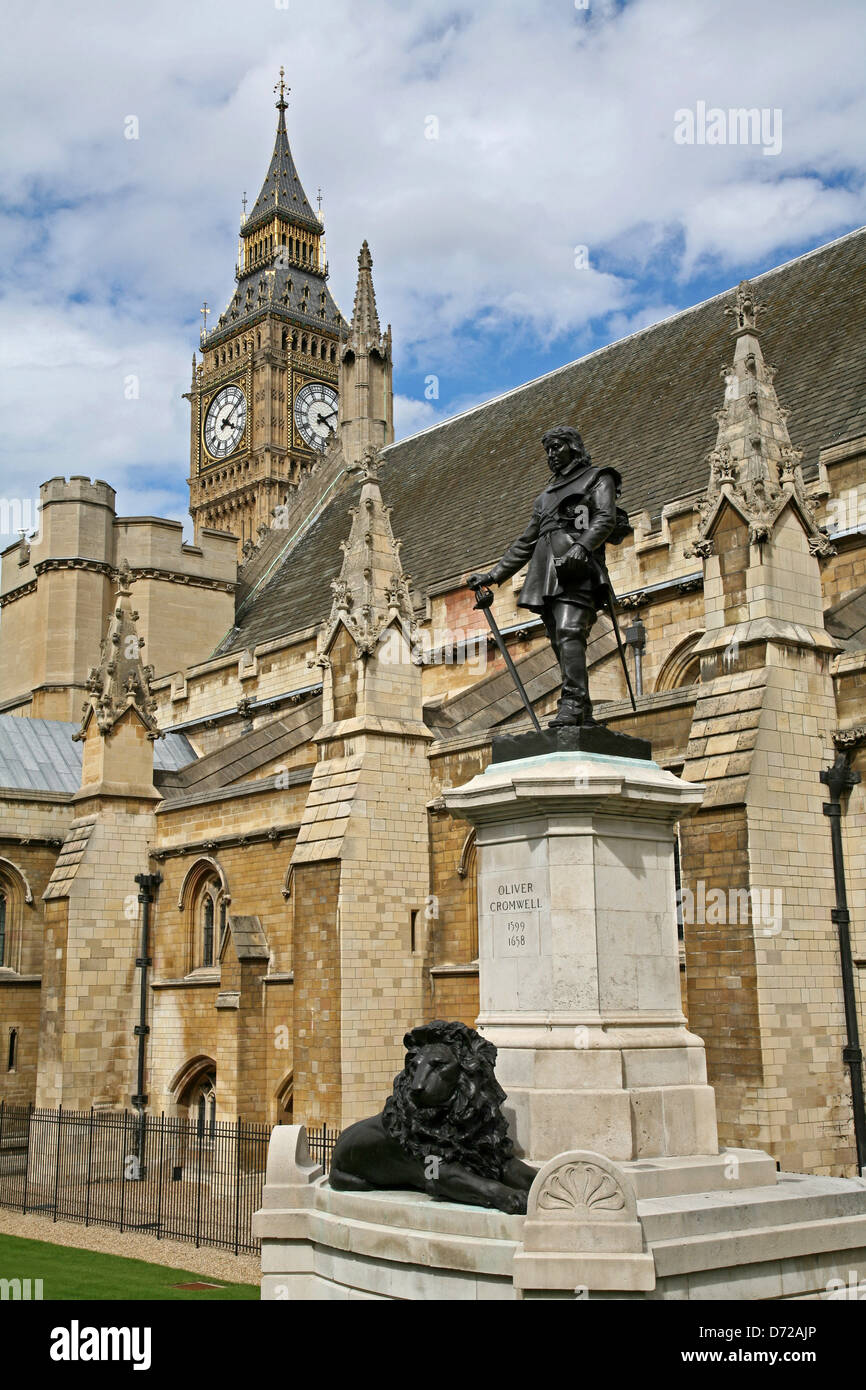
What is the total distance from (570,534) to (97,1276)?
30.6 ft

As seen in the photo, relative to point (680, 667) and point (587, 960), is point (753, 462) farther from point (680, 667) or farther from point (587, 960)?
point (587, 960)

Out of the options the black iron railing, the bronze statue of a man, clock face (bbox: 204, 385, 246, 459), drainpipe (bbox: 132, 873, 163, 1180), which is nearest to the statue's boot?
the bronze statue of a man

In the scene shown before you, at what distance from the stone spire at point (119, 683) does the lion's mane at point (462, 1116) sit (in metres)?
20.0

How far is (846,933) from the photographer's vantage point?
1456 cm

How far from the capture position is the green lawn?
41.0ft

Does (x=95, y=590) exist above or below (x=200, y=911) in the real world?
above

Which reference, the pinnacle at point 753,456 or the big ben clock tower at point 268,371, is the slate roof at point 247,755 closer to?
the pinnacle at point 753,456

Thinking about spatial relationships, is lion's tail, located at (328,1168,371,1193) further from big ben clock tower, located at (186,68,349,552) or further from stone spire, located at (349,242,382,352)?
big ben clock tower, located at (186,68,349,552)

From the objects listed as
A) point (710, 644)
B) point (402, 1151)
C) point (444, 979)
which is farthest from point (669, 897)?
point (444, 979)

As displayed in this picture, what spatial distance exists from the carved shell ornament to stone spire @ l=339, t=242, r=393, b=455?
35.0 metres

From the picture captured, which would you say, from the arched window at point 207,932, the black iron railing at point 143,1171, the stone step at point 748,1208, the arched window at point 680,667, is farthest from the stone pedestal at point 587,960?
the arched window at point 207,932

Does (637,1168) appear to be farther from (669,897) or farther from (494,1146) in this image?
(669,897)

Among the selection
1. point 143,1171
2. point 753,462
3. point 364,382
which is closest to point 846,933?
point 753,462

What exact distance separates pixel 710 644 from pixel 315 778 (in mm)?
7004
